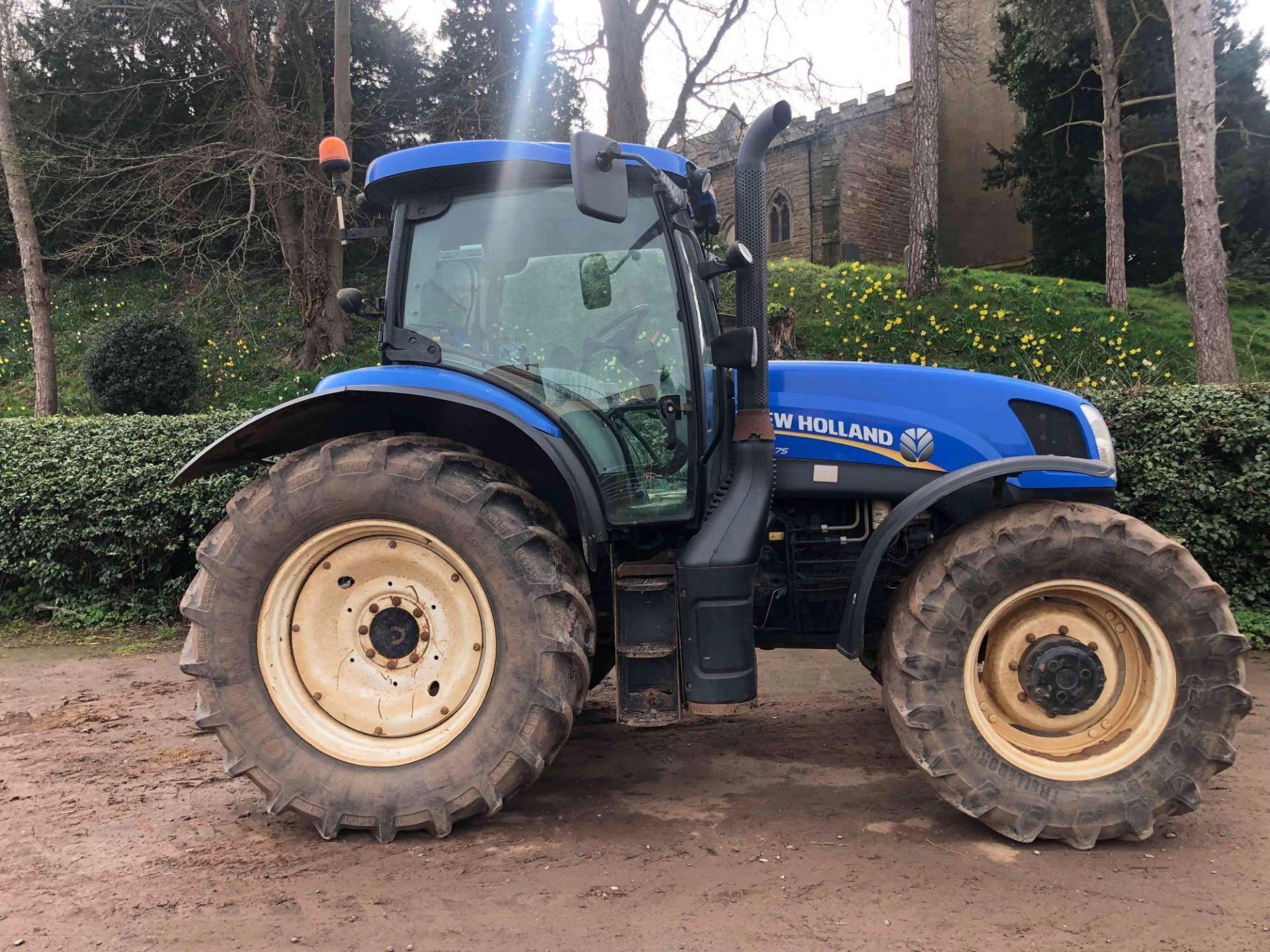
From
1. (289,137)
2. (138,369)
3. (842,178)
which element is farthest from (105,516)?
(842,178)

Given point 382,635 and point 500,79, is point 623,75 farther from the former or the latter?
point 382,635

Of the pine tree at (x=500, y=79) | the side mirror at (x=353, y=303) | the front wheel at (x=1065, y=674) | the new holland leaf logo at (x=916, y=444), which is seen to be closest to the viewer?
the front wheel at (x=1065, y=674)

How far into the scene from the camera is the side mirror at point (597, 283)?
3.12m

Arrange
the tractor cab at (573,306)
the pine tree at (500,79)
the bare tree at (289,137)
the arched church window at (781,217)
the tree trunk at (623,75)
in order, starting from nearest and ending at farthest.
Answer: the tractor cab at (573,306)
the tree trunk at (623,75)
the bare tree at (289,137)
the pine tree at (500,79)
the arched church window at (781,217)

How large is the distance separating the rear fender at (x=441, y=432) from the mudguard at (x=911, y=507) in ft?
2.94

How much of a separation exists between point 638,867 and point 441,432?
66.3 inches

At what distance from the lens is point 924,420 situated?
3207 mm

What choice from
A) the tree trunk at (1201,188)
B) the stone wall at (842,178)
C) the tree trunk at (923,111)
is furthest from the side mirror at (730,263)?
the stone wall at (842,178)

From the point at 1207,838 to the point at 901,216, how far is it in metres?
25.2

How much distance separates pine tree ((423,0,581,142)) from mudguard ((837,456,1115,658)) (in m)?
12.1

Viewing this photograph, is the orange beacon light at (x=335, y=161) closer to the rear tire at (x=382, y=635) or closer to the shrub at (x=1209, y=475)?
the rear tire at (x=382, y=635)

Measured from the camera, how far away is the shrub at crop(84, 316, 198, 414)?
12.1 meters

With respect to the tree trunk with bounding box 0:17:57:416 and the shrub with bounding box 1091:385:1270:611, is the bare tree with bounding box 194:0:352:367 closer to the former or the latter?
the tree trunk with bounding box 0:17:57:416

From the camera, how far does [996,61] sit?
1995 cm
